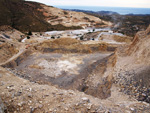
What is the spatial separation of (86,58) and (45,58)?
569 centimetres

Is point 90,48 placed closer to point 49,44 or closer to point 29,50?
point 49,44

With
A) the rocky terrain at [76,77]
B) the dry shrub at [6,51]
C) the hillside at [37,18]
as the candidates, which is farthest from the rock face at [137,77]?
the hillside at [37,18]

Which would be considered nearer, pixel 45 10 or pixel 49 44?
pixel 49 44

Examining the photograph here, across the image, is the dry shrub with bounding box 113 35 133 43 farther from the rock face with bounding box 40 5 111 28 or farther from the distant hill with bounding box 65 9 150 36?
the rock face with bounding box 40 5 111 28

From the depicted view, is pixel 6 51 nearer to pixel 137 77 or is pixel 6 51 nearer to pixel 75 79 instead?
pixel 75 79

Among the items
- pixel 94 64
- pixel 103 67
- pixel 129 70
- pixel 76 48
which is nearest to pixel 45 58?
pixel 76 48

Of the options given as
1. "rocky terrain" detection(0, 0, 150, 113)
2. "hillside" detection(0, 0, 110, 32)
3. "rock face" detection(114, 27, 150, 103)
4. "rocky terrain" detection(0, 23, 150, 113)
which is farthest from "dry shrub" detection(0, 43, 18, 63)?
"hillside" detection(0, 0, 110, 32)

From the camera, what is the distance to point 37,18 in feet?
166

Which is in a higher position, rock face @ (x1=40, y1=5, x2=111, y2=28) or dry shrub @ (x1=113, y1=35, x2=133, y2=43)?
rock face @ (x1=40, y1=5, x2=111, y2=28)

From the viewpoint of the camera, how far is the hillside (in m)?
43.0

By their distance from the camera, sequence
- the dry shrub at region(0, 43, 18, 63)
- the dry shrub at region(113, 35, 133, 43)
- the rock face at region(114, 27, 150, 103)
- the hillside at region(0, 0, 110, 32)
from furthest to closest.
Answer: the hillside at region(0, 0, 110, 32) < the dry shrub at region(113, 35, 133, 43) < the dry shrub at region(0, 43, 18, 63) < the rock face at region(114, 27, 150, 103)

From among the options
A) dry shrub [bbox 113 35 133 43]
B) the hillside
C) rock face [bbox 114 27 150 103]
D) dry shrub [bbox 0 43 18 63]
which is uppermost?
the hillside

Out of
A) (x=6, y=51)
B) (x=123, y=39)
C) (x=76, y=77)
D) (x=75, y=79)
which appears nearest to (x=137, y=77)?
(x=75, y=79)

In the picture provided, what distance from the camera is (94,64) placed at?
1449 centimetres
